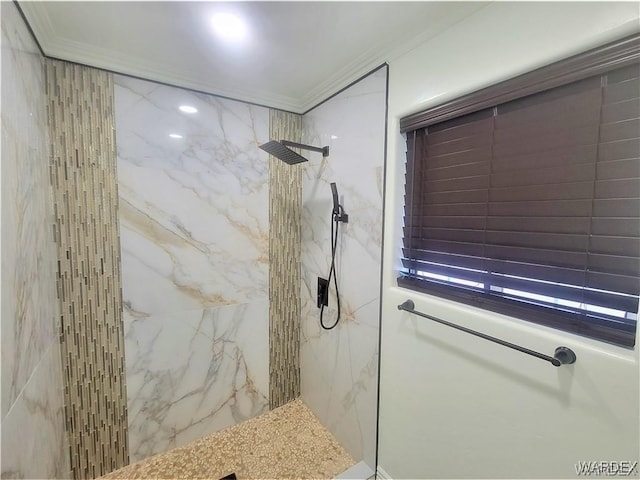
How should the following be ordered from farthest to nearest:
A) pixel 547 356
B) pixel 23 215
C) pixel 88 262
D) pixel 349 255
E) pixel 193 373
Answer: pixel 193 373 < pixel 349 255 < pixel 88 262 < pixel 23 215 < pixel 547 356

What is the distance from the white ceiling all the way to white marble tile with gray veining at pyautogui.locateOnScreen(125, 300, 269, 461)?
1.42m

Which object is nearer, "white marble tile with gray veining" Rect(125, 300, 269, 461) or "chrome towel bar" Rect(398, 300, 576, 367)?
"chrome towel bar" Rect(398, 300, 576, 367)

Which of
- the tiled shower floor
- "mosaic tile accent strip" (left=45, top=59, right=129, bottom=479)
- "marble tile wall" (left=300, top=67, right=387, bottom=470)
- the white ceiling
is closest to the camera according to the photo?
the white ceiling

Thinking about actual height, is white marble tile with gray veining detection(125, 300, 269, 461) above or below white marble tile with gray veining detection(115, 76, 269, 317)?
below

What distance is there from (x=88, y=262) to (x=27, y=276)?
43 cm

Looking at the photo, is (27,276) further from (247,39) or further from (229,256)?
(247,39)

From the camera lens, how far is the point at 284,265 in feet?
6.61

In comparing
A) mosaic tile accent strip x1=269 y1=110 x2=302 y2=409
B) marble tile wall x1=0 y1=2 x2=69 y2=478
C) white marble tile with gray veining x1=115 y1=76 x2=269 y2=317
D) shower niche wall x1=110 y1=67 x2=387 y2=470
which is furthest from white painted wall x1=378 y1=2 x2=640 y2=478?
marble tile wall x1=0 y1=2 x2=69 y2=478

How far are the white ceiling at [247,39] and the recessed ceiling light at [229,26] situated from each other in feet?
0.09

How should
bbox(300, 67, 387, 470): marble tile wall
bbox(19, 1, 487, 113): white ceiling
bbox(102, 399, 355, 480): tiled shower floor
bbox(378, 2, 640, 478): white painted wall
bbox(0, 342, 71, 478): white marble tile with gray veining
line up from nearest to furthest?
bbox(378, 2, 640, 478): white painted wall < bbox(0, 342, 71, 478): white marble tile with gray veining < bbox(19, 1, 487, 113): white ceiling < bbox(300, 67, 387, 470): marble tile wall < bbox(102, 399, 355, 480): tiled shower floor

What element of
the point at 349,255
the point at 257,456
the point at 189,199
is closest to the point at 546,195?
the point at 349,255

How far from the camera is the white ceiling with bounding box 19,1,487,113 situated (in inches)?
41.6

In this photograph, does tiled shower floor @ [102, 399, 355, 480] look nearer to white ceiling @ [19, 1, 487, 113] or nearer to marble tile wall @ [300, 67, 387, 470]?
Result: marble tile wall @ [300, 67, 387, 470]

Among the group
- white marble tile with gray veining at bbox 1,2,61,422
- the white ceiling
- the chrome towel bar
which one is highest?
the white ceiling
